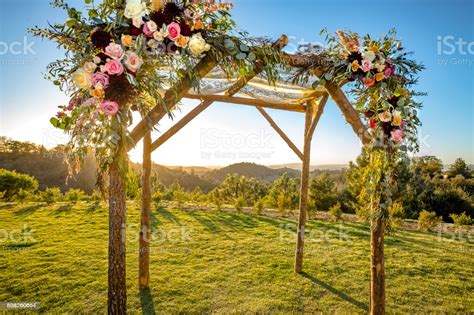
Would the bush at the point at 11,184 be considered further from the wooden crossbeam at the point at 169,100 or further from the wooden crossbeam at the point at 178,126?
the wooden crossbeam at the point at 169,100

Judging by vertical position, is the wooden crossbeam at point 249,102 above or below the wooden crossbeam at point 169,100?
above

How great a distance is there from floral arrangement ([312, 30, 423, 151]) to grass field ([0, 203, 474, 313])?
2221 mm

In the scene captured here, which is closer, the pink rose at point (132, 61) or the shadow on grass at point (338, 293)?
the pink rose at point (132, 61)

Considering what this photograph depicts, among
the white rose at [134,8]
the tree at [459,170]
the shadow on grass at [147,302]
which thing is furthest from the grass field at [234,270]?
the tree at [459,170]

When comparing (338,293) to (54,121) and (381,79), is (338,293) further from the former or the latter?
(54,121)

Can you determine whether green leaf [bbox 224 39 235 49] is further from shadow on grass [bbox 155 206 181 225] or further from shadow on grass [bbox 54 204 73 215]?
shadow on grass [bbox 54 204 73 215]

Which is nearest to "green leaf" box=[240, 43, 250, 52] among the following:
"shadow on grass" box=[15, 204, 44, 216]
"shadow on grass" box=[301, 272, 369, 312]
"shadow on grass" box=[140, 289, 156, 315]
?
"shadow on grass" box=[140, 289, 156, 315]

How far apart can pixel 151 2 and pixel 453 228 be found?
9882 mm

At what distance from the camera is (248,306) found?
3416 millimetres

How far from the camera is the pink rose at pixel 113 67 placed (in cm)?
184

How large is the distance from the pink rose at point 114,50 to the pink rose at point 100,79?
141 millimetres

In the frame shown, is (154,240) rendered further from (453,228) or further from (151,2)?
(453,228)

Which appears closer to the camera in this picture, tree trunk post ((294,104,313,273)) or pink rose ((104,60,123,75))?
pink rose ((104,60,123,75))

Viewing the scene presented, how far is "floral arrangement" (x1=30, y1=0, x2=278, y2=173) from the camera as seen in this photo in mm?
1871
